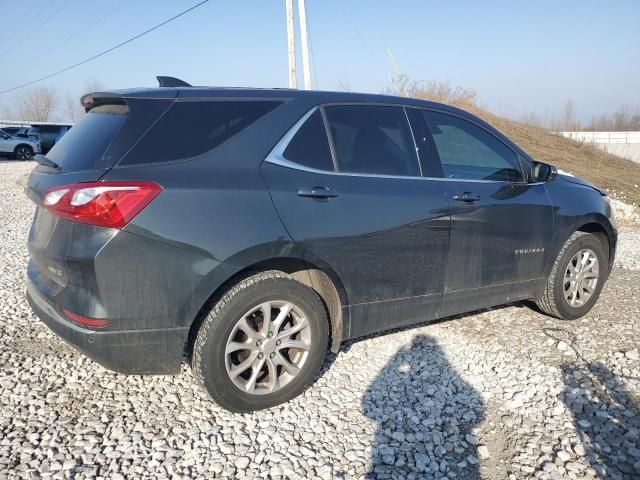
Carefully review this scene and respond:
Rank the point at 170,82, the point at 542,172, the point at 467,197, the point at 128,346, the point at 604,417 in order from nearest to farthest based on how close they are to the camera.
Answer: the point at 128,346
the point at 604,417
the point at 170,82
the point at 467,197
the point at 542,172

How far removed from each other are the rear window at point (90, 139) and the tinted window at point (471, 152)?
2.11 m

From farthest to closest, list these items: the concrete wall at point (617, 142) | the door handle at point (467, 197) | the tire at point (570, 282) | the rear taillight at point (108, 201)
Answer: the concrete wall at point (617, 142) → the tire at point (570, 282) → the door handle at point (467, 197) → the rear taillight at point (108, 201)

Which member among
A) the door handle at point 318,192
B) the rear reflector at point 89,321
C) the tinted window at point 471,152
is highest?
the tinted window at point 471,152

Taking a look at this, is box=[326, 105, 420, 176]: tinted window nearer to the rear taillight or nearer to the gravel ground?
the rear taillight

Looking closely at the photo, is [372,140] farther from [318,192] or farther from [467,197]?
[467,197]

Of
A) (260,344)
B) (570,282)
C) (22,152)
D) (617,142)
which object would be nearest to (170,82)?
(260,344)

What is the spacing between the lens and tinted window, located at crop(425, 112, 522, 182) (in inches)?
145

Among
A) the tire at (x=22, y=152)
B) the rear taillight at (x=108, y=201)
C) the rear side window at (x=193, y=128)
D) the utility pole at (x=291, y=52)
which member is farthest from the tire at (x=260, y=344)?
the tire at (x=22, y=152)

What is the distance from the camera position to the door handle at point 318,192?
2889mm

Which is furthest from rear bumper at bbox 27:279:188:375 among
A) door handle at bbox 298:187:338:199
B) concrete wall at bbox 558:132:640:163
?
concrete wall at bbox 558:132:640:163

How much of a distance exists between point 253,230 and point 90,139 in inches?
40.3

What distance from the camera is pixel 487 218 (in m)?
3.67

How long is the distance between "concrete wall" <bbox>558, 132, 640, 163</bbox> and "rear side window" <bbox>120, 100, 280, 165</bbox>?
24643 millimetres

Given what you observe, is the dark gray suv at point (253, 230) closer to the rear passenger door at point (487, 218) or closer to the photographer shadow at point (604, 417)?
the rear passenger door at point (487, 218)
